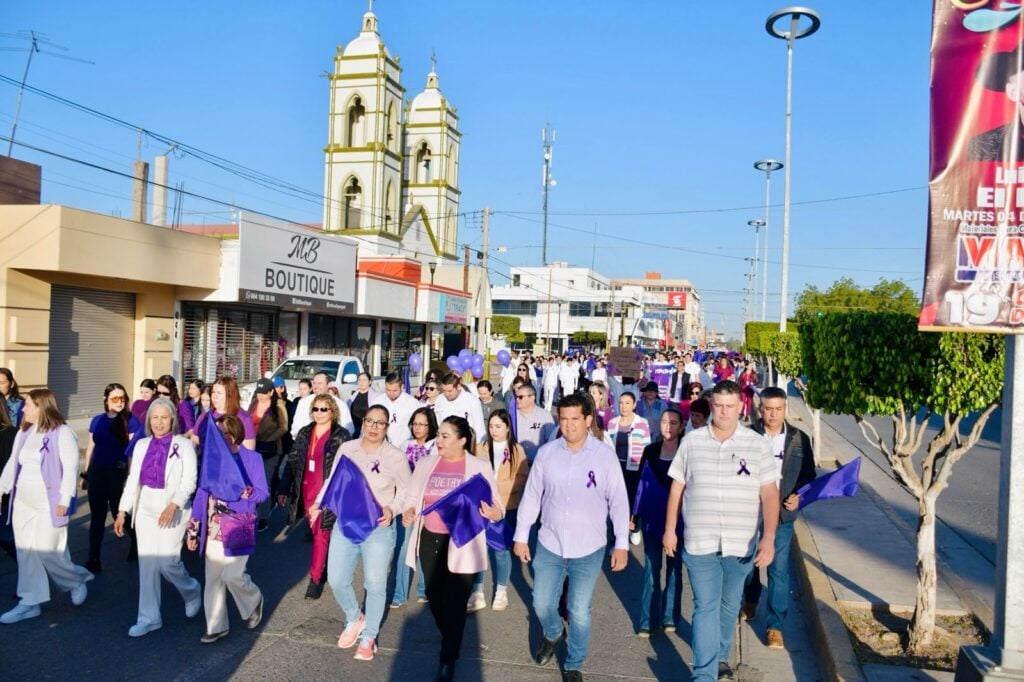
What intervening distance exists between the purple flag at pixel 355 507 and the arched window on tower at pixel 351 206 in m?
40.2

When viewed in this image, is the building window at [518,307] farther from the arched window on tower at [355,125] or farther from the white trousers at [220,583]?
the white trousers at [220,583]

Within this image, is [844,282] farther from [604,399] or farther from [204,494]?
[204,494]

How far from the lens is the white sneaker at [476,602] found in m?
6.48

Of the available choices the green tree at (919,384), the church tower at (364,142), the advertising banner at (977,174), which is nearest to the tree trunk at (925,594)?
the green tree at (919,384)

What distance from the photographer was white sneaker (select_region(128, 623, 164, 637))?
5.66 meters

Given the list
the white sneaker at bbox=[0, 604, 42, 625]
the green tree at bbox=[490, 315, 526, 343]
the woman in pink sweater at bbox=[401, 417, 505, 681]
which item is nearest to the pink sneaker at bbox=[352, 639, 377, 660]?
the woman in pink sweater at bbox=[401, 417, 505, 681]

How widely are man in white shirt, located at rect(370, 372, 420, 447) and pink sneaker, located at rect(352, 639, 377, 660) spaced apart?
3193 mm

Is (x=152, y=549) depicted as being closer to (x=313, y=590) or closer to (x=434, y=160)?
(x=313, y=590)

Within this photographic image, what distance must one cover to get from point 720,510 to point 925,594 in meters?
1.86

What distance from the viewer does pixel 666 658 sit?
5.62 m

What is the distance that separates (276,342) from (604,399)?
1558cm

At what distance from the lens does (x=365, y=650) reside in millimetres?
5457

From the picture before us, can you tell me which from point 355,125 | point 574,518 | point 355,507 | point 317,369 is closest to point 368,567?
point 355,507

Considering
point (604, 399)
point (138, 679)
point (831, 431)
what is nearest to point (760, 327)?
point (831, 431)
